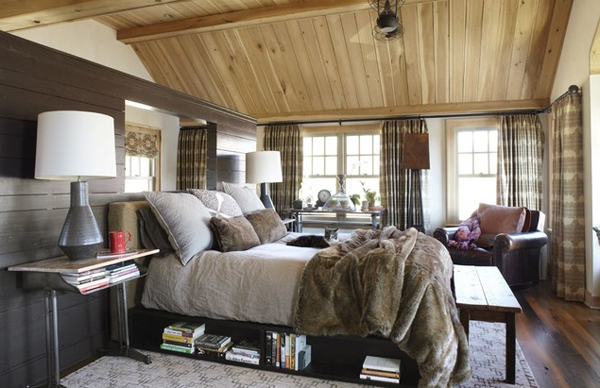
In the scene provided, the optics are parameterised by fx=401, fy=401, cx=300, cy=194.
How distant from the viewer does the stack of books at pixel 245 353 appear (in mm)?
2512

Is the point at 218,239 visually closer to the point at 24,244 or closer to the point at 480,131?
the point at 24,244

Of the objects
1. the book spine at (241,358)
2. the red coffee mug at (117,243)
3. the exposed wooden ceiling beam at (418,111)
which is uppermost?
the exposed wooden ceiling beam at (418,111)

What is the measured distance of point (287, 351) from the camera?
2.41 m

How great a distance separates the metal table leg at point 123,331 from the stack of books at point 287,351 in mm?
804

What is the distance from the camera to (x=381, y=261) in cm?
219

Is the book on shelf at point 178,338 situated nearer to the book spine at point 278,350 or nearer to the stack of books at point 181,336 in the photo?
the stack of books at point 181,336

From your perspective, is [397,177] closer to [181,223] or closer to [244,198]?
[244,198]

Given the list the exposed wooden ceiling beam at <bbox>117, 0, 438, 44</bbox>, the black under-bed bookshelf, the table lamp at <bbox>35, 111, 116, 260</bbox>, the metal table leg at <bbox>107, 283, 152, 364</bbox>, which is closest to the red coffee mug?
the table lamp at <bbox>35, 111, 116, 260</bbox>

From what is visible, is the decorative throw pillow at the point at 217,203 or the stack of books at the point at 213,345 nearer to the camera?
the stack of books at the point at 213,345

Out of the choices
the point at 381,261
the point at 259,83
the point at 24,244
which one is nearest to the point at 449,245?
the point at 381,261

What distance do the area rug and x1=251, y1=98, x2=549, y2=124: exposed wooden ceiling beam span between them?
11.8ft

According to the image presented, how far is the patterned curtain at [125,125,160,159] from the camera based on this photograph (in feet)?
18.6

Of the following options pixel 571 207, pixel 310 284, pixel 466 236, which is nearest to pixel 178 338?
pixel 310 284

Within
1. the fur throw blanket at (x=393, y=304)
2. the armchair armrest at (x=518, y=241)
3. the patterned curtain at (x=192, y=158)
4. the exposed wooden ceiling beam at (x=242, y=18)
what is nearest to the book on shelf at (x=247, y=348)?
the fur throw blanket at (x=393, y=304)
